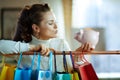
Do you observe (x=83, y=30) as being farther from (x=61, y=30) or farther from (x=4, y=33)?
(x=4, y=33)

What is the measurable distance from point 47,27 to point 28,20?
9cm

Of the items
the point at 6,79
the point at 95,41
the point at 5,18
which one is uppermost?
the point at 5,18

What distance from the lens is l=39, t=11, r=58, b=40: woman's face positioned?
1036 mm

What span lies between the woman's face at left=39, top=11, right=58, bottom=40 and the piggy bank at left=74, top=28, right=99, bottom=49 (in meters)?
0.11

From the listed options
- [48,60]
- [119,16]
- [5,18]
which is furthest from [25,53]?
[119,16]

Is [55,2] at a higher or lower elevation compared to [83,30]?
higher

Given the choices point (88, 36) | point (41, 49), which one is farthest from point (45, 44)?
point (88, 36)

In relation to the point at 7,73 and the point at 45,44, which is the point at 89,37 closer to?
the point at 45,44

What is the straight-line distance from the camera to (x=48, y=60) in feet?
3.28

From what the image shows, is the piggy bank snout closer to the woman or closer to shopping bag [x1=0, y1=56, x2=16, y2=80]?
the woman

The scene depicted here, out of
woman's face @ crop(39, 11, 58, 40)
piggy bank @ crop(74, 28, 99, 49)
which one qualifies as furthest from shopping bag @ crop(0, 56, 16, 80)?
piggy bank @ crop(74, 28, 99, 49)

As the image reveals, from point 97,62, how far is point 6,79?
0.42m

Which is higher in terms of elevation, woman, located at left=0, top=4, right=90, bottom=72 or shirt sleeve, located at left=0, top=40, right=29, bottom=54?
woman, located at left=0, top=4, right=90, bottom=72

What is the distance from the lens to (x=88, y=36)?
966mm
